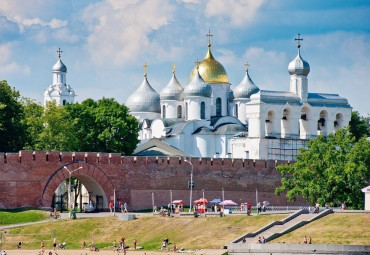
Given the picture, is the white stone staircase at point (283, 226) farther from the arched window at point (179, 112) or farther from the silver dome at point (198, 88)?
the arched window at point (179, 112)

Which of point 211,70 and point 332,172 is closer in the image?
point 332,172

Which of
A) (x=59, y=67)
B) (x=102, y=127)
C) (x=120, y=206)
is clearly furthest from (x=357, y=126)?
(x=120, y=206)

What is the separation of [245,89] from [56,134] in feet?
122

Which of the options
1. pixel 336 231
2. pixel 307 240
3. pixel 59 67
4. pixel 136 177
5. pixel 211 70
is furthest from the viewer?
pixel 59 67

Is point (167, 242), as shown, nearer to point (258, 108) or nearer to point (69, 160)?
point (69, 160)

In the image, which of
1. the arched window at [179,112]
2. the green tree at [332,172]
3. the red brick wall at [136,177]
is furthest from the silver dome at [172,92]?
the green tree at [332,172]

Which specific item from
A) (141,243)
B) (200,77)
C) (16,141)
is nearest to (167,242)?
(141,243)

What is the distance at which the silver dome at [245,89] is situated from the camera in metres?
144

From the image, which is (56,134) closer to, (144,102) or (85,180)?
(85,180)

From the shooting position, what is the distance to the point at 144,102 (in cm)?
14550

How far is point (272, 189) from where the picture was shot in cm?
10906

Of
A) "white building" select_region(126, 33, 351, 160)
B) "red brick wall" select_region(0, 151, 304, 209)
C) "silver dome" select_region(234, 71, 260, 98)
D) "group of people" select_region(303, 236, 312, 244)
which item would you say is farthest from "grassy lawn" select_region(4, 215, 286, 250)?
"silver dome" select_region(234, 71, 260, 98)

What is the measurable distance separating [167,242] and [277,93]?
1733 inches

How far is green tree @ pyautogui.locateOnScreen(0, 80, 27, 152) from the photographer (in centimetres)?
10394
